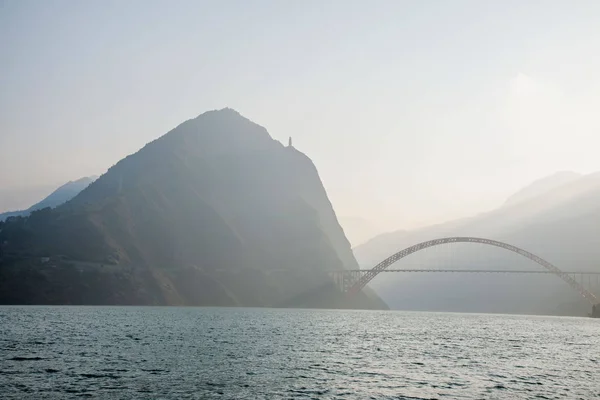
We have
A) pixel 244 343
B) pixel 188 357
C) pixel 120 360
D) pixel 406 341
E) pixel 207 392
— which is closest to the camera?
pixel 207 392

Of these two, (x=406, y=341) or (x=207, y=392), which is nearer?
(x=207, y=392)

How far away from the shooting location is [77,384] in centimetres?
4381

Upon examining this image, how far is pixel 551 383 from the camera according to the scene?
174 ft

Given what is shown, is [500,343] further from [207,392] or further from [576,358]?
[207,392]

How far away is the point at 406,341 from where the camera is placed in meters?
96.8

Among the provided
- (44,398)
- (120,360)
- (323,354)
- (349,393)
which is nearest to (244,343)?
(323,354)

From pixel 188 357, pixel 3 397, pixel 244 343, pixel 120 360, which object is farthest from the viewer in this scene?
pixel 244 343

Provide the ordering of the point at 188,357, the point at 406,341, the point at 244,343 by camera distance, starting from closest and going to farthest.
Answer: the point at 188,357 < the point at 244,343 < the point at 406,341

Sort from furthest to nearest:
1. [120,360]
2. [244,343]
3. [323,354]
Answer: [244,343]
[323,354]
[120,360]

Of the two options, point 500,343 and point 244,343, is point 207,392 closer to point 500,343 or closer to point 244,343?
point 244,343

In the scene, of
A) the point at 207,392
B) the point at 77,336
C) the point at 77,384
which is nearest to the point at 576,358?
the point at 207,392

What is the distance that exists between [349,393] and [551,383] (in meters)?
19.9

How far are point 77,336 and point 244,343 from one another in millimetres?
23193

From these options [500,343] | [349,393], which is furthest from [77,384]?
[500,343]
